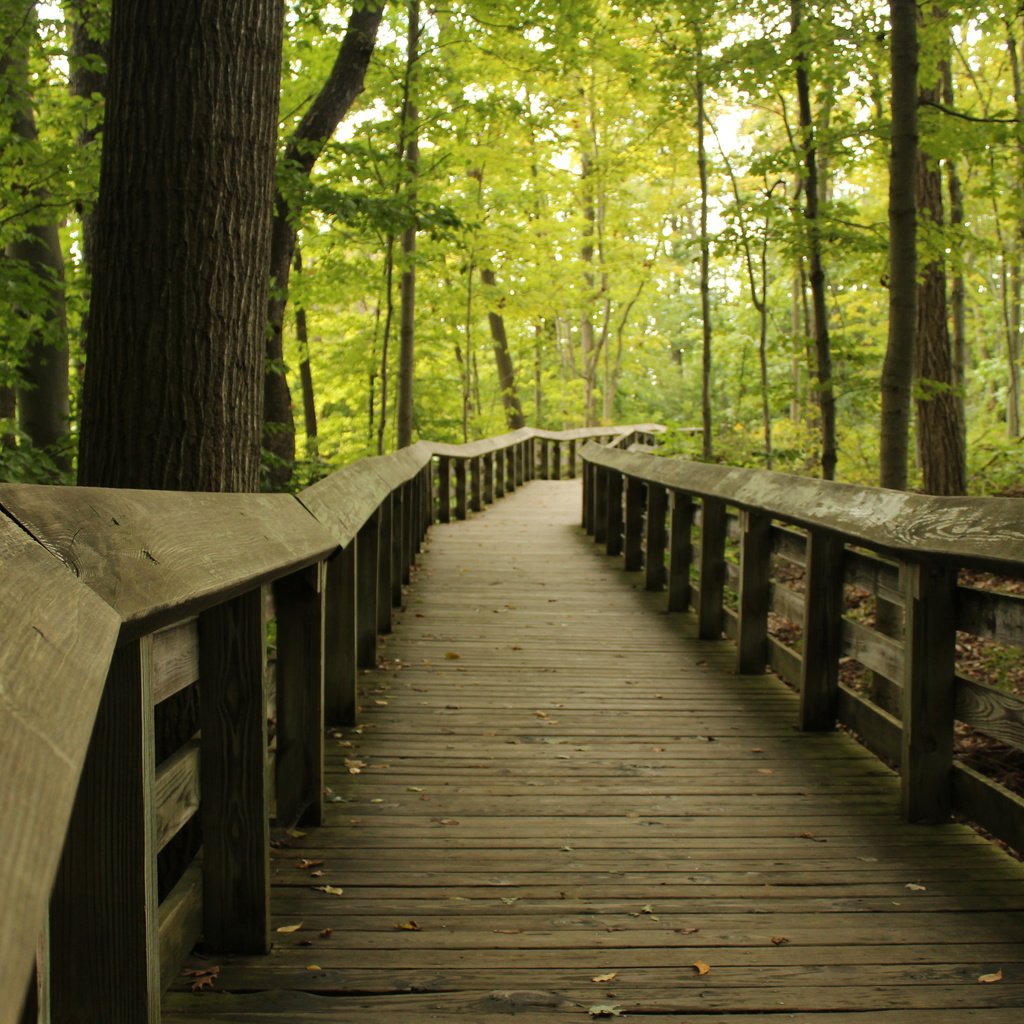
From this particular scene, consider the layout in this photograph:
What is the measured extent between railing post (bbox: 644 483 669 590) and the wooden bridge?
2762mm

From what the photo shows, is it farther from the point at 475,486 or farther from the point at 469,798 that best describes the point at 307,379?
the point at 469,798

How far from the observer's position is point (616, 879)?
3.25 m

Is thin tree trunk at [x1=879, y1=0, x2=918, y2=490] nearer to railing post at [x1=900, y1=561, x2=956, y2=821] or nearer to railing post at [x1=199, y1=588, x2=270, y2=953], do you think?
railing post at [x1=900, y1=561, x2=956, y2=821]

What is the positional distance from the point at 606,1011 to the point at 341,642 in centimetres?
252

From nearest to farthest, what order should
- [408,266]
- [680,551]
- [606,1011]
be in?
[606,1011] → [680,551] → [408,266]

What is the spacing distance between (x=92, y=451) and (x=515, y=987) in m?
2.54

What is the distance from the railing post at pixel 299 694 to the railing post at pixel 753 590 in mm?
2913

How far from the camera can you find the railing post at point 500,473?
18.0 metres

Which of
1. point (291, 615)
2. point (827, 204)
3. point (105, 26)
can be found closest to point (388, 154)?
point (105, 26)

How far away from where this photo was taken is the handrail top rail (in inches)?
117

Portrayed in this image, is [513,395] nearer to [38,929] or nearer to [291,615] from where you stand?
[291,615]

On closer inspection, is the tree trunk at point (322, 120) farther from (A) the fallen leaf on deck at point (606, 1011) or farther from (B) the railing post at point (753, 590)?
(A) the fallen leaf on deck at point (606, 1011)

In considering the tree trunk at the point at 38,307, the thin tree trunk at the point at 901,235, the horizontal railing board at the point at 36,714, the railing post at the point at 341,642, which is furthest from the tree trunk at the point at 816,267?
the horizontal railing board at the point at 36,714

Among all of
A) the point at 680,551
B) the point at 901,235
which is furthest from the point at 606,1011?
the point at 680,551
